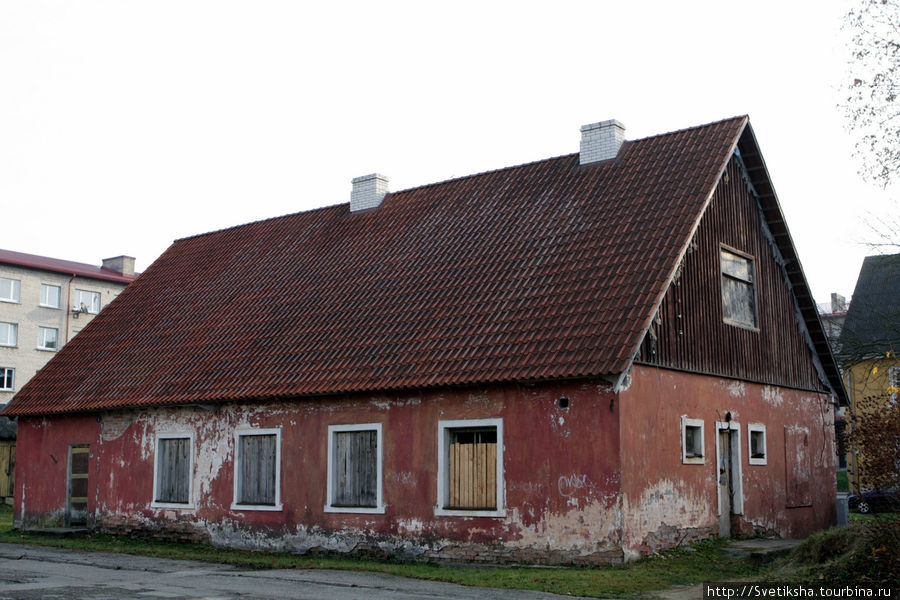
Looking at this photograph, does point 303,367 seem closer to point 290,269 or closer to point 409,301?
point 409,301

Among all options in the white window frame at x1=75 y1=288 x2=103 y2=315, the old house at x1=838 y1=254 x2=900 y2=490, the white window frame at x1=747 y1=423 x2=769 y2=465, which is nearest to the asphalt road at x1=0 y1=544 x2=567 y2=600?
the old house at x1=838 y1=254 x2=900 y2=490

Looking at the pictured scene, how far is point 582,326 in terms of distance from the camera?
14852 millimetres

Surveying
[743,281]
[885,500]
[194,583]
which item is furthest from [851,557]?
[194,583]

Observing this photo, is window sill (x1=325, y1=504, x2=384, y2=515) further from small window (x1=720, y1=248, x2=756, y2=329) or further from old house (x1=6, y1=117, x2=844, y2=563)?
small window (x1=720, y1=248, x2=756, y2=329)

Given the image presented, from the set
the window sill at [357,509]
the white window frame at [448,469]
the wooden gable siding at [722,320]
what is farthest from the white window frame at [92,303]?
the wooden gable siding at [722,320]

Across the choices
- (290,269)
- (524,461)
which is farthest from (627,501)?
(290,269)

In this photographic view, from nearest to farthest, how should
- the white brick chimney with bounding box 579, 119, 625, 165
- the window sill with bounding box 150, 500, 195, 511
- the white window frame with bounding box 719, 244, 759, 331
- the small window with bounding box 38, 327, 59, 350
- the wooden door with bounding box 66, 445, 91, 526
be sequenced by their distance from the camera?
the white window frame with bounding box 719, 244, 759, 331 < the window sill with bounding box 150, 500, 195, 511 < the white brick chimney with bounding box 579, 119, 625, 165 < the wooden door with bounding box 66, 445, 91, 526 < the small window with bounding box 38, 327, 59, 350

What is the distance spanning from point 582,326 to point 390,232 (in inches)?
285

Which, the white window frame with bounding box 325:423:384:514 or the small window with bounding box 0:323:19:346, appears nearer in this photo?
the white window frame with bounding box 325:423:384:514

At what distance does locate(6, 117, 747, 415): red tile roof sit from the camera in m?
15.3

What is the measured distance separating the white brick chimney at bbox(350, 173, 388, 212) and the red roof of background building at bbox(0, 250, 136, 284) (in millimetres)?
34700

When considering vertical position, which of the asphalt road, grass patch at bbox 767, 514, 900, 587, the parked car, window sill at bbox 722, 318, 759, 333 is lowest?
the asphalt road

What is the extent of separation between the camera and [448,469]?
1562cm

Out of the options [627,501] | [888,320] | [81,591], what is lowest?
[81,591]
